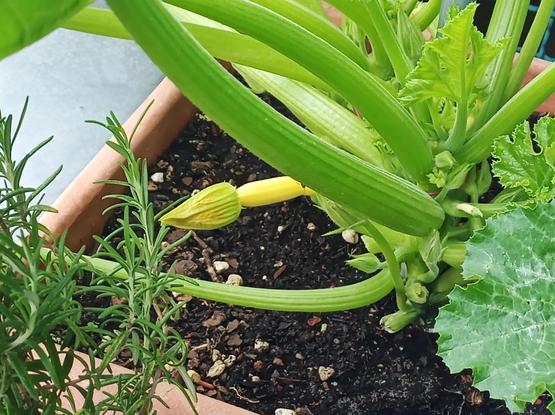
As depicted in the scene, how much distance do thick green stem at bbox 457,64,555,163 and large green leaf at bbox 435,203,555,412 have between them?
20cm

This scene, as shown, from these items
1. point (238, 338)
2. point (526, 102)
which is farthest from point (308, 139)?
point (238, 338)

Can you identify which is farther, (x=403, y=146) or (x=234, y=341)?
(x=234, y=341)

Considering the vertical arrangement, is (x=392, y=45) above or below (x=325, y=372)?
above

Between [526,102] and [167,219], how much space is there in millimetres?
473

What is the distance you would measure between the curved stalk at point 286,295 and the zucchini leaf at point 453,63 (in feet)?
0.85

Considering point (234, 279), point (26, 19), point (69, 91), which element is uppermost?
point (26, 19)

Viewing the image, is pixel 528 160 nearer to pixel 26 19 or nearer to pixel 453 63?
pixel 453 63

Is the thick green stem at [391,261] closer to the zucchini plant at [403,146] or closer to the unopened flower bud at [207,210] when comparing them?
the zucchini plant at [403,146]

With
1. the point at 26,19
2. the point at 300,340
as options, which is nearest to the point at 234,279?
the point at 300,340

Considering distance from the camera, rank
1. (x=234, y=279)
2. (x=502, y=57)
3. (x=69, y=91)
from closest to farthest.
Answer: (x=502, y=57) < (x=234, y=279) < (x=69, y=91)

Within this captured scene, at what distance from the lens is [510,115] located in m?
0.92

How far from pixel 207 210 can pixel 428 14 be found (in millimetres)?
448

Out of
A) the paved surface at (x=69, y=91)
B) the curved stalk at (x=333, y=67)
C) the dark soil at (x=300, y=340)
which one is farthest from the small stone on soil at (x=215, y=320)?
the paved surface at (x=69, y=91)

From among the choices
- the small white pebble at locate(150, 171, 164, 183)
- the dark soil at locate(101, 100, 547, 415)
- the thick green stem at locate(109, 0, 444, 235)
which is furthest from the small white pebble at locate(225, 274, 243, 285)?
the thick green stem at locate(109, 0, 444, 235)
